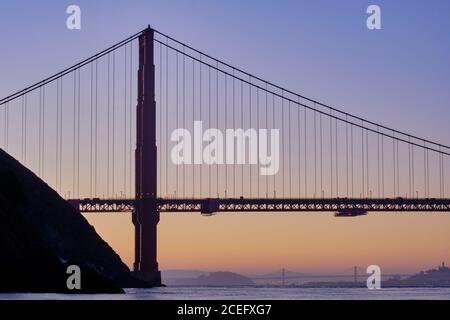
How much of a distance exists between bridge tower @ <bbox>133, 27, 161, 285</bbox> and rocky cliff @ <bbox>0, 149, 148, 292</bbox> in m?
2.62

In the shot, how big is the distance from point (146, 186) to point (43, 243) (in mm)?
33218

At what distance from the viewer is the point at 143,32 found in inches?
4663

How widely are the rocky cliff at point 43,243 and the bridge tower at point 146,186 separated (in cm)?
262

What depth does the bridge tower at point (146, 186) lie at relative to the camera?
103 meters

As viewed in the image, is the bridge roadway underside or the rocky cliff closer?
the rocky cliff

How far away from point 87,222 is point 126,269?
644 cm

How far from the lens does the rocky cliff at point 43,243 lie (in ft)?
205

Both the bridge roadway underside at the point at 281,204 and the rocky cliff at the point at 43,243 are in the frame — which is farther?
the bridge roadway underside at the point at 281,204

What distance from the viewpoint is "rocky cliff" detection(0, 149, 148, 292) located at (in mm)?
62594

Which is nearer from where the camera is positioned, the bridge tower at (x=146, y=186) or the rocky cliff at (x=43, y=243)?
the rocky cliff at (x=43, y=243)

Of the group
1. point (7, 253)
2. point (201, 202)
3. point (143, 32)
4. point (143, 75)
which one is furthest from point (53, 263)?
point (143, 32)

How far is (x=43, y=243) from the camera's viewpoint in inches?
2749

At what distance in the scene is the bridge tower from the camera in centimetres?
10262
